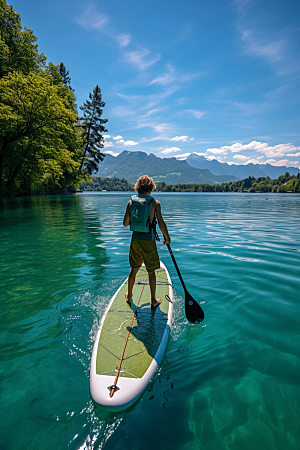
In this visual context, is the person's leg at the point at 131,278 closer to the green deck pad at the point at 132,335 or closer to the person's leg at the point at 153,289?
the green deck pad at the point at 132,335

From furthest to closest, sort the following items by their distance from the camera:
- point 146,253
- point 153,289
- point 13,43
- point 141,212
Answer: point 13,43 < point 153,289 < point 146,253 < point 141,212

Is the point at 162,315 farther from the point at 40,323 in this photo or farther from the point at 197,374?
the point at 40,323

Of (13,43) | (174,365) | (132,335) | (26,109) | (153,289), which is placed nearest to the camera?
(174,365)

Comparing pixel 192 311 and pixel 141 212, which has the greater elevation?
pixel 141 212

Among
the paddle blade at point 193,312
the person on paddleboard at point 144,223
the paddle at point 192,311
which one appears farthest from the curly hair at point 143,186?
the paddle blade at point 193,312

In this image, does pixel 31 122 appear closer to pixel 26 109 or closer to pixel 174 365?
pixel 26 109

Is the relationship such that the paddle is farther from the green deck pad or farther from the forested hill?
the forested hill

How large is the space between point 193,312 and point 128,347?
1.67m

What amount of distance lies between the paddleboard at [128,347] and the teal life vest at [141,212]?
1788 millimetres

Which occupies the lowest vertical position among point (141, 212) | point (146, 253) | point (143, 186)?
point (146, 253)

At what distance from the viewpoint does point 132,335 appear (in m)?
4.11

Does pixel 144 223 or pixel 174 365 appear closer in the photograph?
pixel 174 365

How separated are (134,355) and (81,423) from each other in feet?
3.65

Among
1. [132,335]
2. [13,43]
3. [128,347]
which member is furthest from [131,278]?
[13,43]
